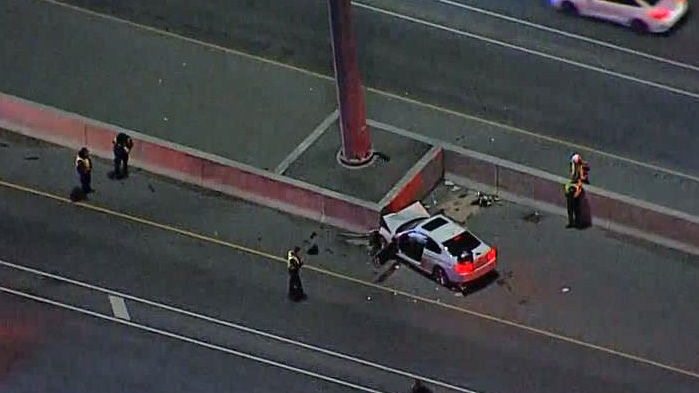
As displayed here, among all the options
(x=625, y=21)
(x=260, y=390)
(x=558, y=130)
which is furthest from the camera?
(x=625, y=21)

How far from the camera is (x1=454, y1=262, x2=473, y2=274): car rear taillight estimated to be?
44.6 m

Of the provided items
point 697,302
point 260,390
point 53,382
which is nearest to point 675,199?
point 697,302

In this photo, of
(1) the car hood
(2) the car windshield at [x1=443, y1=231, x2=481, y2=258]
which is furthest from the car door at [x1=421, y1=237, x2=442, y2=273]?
(1) the car hood

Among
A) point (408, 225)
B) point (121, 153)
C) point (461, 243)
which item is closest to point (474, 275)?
point (461, 243)

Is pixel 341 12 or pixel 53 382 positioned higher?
pixel 341 12

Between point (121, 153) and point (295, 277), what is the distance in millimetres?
6382

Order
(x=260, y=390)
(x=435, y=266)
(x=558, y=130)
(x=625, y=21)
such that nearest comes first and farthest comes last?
(x=260, y=390) < (x=435, y=266) < (x=558, y=130) < (x=625, y=21)

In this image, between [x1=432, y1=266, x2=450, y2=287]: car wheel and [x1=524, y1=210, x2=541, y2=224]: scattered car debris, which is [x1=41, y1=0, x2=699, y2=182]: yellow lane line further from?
[x1=432, y1=266, x2=450, y2=287]: car wheel

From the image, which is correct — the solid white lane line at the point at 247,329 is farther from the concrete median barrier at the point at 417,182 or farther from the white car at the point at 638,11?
the white car at the point at 638,11

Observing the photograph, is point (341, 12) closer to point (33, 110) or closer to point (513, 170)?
point (513, 170)

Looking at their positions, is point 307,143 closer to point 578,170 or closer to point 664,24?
point 578,170

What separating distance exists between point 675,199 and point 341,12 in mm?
8935

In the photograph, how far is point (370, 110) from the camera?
167ft

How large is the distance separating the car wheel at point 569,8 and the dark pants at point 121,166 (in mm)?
12800
